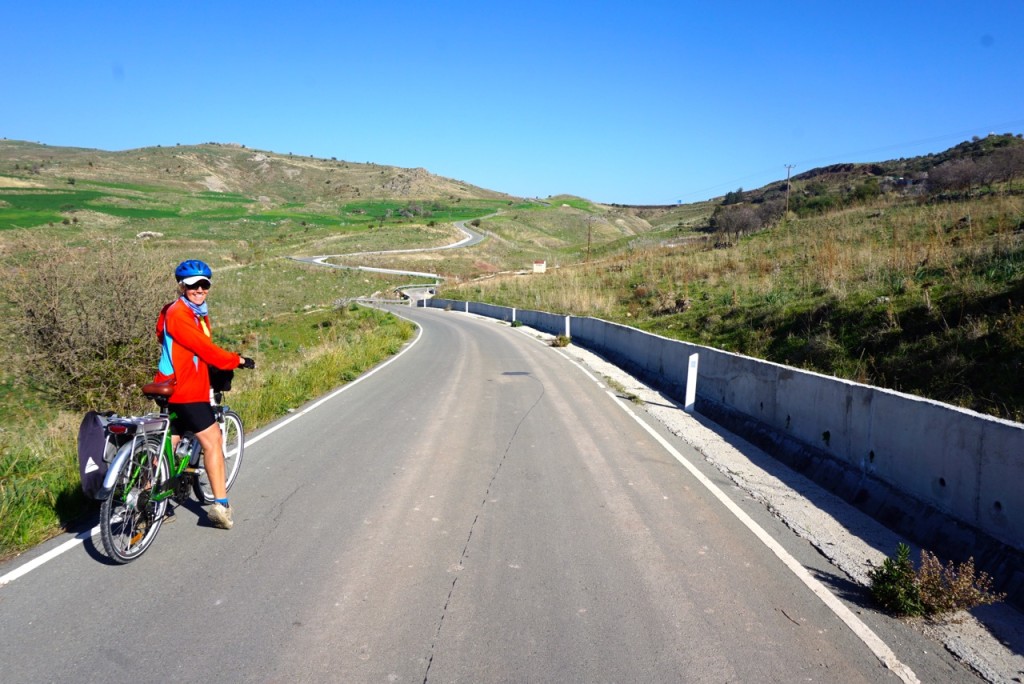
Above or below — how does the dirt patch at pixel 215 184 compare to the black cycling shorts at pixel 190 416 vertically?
above

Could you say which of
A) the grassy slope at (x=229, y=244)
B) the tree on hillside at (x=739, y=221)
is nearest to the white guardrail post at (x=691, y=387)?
the grassy slope at (x=229, y=244)

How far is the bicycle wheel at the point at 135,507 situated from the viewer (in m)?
4.86

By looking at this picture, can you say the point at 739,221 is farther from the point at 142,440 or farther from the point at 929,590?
the point at 142,440

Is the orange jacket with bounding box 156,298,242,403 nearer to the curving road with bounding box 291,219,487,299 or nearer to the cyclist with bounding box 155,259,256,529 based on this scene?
the cyclist with bounding box 155,259,256,529

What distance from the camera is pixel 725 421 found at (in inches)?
437

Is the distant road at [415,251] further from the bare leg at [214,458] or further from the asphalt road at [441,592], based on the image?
the bare leg at [214,458]

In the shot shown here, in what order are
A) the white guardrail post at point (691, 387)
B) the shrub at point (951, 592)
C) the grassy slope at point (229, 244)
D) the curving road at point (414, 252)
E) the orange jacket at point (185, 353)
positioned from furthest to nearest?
1. the curving road at point (414, 252)
2. the white guardrail post at point (691, 387)
3. the grassy slope at point (229, 244)
4. the orange jacket at point (185, 353)
5. the shrub at point (951, 592)

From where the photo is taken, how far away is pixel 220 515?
5723mm

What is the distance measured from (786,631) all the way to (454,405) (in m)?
8.97

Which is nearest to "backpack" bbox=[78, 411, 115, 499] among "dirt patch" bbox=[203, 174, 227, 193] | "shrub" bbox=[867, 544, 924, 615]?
"shrub" bbox=[867, 544, 924, 615]

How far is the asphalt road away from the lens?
376 centimetres

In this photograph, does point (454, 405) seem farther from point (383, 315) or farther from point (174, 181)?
point (174, 181)

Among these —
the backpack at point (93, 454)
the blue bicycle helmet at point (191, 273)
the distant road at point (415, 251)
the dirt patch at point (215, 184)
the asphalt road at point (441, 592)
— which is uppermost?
the dirt patch at point (215, 184)

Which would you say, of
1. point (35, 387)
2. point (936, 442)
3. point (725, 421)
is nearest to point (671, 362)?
point (725, 421)
